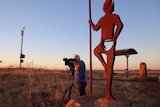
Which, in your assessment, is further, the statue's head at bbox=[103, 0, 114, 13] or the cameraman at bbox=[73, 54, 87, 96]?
the cameraman at bbox=[73, 54, 87, 96]

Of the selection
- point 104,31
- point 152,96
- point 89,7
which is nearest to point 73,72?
point 89,7

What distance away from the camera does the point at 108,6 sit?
504 cm

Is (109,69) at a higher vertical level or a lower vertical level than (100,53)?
lower

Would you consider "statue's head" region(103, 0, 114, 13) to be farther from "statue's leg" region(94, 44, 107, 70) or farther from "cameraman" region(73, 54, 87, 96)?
"cameraman" region(73, 54, 87, 96)

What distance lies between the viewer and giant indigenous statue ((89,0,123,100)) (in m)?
4.74

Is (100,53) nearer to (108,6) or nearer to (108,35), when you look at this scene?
(108,35)

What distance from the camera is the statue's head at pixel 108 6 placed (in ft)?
16.3

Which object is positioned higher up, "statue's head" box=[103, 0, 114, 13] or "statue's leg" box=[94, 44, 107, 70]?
"statue's head" box=[103, 0, 114, 13]

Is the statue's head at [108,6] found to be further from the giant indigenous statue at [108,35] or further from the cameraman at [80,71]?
the cameraman at [80,71]

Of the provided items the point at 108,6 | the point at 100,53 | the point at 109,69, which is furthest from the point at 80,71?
the point at 108,6

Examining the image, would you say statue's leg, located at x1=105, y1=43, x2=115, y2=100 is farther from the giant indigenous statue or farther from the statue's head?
the statue's head

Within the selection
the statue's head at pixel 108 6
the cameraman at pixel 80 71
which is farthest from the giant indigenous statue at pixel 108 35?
the cameraman at pixel 80 71

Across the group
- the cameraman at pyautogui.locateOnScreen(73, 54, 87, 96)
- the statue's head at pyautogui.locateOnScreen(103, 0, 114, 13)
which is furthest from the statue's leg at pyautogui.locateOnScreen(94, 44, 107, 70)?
the cameraman at pyautogui.locateOnScreen(73, 54, 87, 96)

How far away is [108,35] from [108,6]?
2.18 ft
